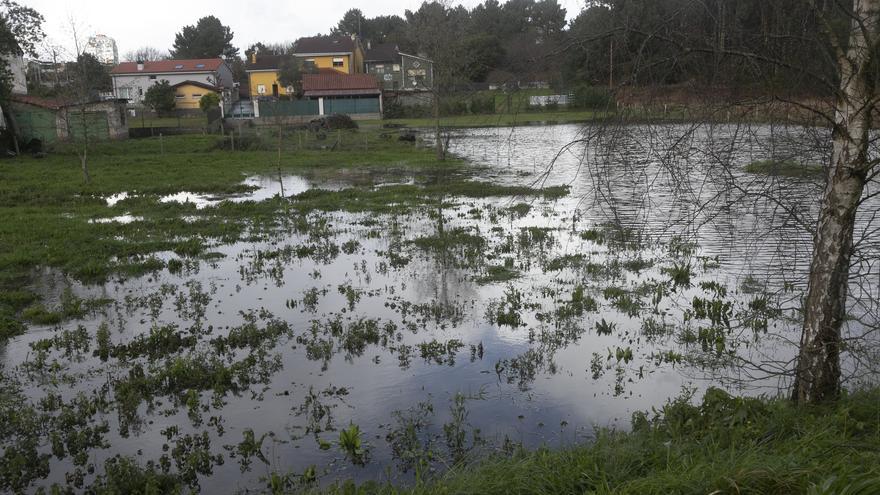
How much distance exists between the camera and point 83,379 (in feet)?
28.3

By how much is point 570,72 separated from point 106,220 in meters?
17.2

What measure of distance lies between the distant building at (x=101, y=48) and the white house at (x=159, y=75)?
2.07 meters

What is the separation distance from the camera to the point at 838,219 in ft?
18.6

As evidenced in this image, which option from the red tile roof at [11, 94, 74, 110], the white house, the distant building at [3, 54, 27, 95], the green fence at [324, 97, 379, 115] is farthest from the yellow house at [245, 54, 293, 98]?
the red tile roof at [11, 94, 74, 110]

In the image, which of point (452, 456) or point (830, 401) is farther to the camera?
point (452, 456)

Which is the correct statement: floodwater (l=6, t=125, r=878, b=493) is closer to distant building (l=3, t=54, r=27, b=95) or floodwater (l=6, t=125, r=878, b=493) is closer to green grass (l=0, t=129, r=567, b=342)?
green grass (l=0, t=129, r=567, b=342)

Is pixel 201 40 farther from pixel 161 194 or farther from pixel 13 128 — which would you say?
pixel 161 194

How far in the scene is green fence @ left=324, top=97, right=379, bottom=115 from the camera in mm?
65438

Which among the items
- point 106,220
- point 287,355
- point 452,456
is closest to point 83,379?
point 287,355

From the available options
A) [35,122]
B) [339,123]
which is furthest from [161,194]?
[339,123]

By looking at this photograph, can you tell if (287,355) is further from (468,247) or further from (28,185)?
(28,185)

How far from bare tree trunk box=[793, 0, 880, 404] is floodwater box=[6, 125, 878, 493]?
0.96ft

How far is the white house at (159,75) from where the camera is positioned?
74625mm

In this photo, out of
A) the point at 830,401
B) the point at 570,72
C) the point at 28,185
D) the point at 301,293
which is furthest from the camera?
the point at 28,185
